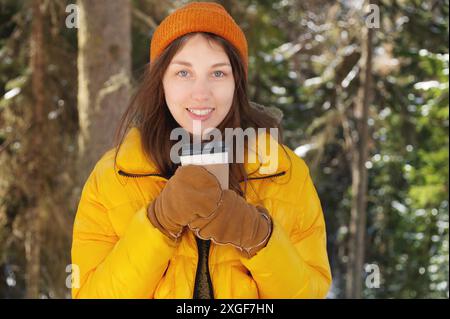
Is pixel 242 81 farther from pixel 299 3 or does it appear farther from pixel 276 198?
pixel 299 3

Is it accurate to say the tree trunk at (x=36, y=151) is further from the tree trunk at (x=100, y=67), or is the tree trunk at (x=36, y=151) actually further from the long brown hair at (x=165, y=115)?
the long brown hair at (x=165, y=115)

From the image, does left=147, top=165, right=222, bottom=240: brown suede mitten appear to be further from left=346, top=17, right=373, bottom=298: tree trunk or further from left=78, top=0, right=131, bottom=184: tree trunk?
left=346, top=17, right=373, bottom=298: tree trunk

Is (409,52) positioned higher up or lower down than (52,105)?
higher up

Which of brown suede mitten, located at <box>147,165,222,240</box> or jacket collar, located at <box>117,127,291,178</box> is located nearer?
brown suede mitten, located at <box>147,165,222,240</box>

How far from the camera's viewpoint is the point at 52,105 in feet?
34.4

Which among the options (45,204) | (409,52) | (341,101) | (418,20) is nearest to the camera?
(45,204)

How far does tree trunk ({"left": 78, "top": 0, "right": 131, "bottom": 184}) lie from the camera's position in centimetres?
662

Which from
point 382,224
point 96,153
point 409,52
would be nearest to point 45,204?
point 96,153

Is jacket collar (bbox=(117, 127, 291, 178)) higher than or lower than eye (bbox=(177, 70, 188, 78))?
lower

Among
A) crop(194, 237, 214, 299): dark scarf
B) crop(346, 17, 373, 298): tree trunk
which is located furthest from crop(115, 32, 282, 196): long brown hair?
crop(346, 17, 373, 298): tree trunk

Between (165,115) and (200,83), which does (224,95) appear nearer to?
(200,83)

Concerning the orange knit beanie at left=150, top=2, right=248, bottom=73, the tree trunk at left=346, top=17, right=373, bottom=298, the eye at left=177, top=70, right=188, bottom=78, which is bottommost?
the tree trunk at left=346, top=17, right=373, bottom=298

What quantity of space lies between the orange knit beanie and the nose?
0.17 metres
